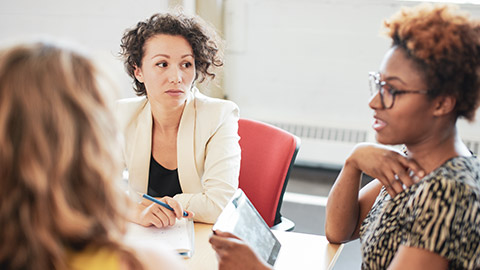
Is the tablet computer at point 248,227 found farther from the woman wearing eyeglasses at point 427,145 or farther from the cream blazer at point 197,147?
the cream blazer at point 197,147

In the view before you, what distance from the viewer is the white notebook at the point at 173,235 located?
1.46 meters

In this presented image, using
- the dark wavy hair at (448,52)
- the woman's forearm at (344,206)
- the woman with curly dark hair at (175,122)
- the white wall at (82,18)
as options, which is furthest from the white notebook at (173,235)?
the white wall at (82,18)

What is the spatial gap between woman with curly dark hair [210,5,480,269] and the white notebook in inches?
9.2

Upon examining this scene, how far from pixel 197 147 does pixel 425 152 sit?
38.2 inches

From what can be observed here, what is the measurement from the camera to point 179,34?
2.09 metres

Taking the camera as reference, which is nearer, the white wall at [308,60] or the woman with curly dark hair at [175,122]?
the woman with curly dark hair at [175,122]

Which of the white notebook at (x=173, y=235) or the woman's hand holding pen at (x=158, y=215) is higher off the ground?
the woman's hand holding pen at (x=158, y=215)

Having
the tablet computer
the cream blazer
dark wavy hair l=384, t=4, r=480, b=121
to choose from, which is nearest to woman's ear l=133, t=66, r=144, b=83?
the cream blazer

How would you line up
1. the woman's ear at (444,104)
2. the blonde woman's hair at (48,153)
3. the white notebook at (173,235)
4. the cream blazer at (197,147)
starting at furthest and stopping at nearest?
the cream blazer at (197,147) < the white notebook at (173,235) < the woman's ear at (444,104) < the blonde woman's hair at (48,153)

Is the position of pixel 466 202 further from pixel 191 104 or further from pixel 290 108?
pixel 290 108

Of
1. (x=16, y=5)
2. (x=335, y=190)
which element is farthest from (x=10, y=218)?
(x=16, y=5)

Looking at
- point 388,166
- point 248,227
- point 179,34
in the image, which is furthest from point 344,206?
point 179,34

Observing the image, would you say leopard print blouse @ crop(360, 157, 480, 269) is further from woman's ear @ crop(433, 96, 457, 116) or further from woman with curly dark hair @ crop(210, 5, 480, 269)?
woman's ear @ crop(433, 96, 457, 116)

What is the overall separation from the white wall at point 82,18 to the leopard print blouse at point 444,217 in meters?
3.06
